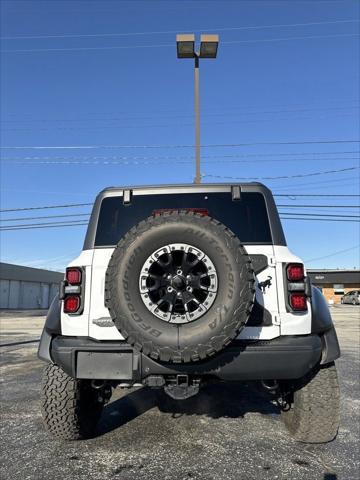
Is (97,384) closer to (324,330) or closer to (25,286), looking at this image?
(324,330)

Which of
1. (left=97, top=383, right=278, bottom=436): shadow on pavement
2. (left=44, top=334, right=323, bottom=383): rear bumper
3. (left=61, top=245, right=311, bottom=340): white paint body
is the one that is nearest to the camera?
(left=44, top=334, right=323, bottom=383): rear bumper

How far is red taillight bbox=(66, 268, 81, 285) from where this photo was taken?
3.16 metres

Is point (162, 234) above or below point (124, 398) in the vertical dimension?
above

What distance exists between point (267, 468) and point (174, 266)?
1594mm

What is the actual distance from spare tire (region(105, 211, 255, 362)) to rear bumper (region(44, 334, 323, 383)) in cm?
24

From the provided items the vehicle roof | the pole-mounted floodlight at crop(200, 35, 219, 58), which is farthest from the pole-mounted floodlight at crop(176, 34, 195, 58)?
the vehicle roof

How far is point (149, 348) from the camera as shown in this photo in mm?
2691

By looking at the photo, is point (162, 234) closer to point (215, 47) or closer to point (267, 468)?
point (267, 468)

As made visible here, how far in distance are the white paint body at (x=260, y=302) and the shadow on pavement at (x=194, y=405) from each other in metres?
1.24

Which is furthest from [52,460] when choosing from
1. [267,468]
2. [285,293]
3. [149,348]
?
[285,293]

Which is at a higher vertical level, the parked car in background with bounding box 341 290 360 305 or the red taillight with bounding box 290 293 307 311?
the red taillight with bounding box 290 293 307 311

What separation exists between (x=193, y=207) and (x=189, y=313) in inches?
44.1

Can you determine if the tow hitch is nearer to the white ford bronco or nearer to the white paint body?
the white ford bronco

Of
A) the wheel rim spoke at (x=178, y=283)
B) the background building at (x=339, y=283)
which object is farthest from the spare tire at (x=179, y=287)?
the background building at (x=339, y=283)
